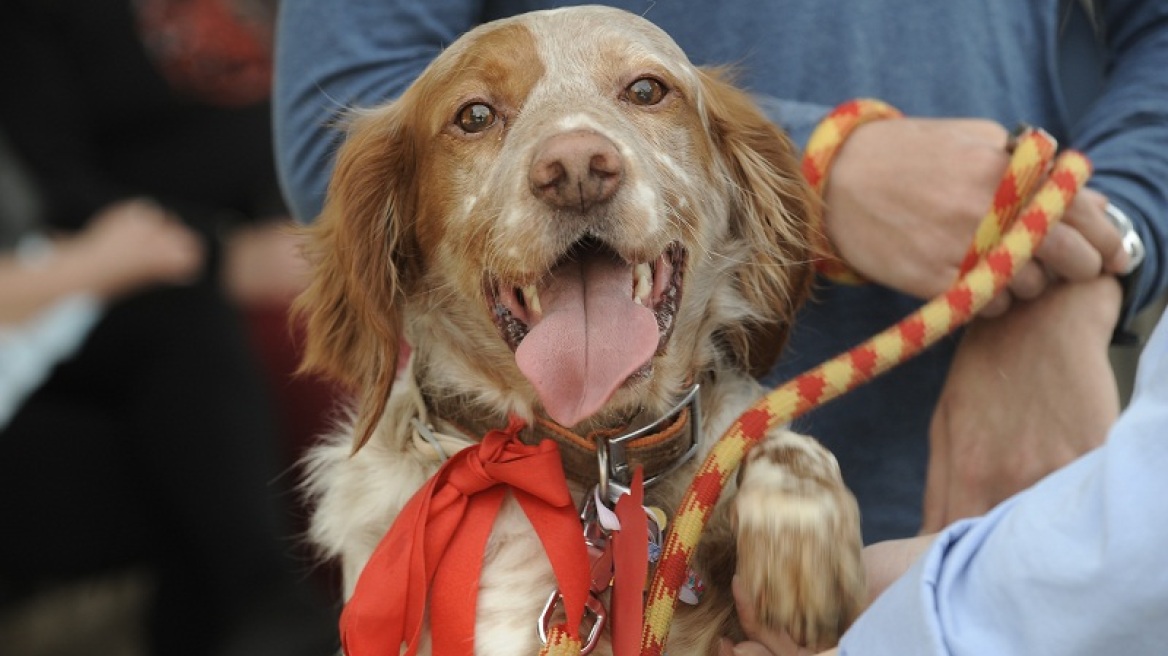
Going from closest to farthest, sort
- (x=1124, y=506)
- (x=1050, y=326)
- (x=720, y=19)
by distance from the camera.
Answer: (x=1124, y=506) → (x=720, y=19) → (x=1050, y=326)

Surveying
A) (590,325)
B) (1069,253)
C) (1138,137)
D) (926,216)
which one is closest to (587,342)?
(590,325)

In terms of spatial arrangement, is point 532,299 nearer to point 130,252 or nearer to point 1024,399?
point 1024,399

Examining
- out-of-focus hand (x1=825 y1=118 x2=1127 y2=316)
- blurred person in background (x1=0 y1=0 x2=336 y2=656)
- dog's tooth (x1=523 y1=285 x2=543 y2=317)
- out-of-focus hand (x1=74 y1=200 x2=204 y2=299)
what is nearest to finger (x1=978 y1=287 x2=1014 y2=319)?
out-of-focus hand (x1=825 y1=118 x2=1127 y2=316)

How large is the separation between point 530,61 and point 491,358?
28 centimetres

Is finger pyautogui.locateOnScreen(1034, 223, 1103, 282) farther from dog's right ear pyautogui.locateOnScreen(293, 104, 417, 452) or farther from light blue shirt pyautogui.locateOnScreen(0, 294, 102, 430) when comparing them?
light blue shirt pyautogui.locateOnScreen(0, 294, 102, 430)

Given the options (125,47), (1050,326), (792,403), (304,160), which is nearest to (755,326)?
(792,403)

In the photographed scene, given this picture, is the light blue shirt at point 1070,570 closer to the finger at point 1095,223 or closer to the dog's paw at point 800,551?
the dog's paw at point 800,551

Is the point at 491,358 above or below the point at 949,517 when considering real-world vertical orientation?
above

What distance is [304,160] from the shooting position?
1.29m

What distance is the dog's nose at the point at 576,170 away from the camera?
1076mm

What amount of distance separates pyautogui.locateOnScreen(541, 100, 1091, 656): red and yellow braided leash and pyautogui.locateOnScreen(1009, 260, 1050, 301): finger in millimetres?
67

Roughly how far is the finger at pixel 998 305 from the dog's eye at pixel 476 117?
22.0 inches

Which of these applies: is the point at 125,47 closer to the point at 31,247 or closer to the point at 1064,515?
the point at 31,247

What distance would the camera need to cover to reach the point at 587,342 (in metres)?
1.05
